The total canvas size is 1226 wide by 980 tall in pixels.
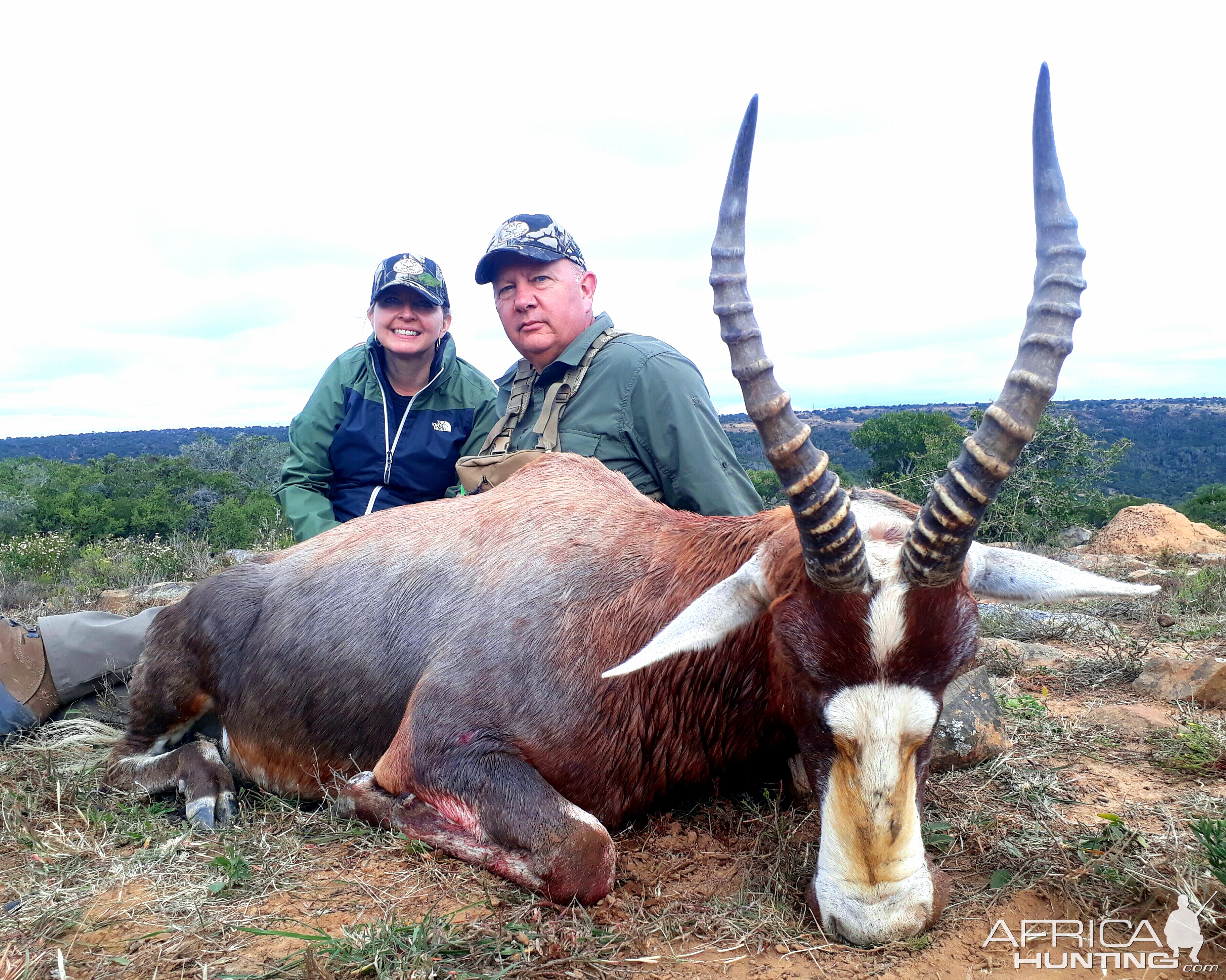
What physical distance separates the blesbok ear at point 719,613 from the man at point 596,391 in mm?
1985

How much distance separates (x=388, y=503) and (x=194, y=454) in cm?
3384

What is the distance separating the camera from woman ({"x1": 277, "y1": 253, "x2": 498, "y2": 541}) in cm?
619

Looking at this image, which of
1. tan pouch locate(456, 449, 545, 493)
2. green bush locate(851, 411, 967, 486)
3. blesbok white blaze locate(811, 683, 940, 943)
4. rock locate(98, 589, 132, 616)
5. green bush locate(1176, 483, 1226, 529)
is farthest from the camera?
green bush locate(1176, 483, 1226, 529)

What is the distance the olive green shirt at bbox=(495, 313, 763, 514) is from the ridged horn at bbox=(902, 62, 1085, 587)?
2.42 meters

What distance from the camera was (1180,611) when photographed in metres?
8.21

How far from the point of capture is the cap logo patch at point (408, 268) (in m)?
6.07

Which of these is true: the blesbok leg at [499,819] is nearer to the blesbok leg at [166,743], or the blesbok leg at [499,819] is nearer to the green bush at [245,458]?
the blesbok leg at [166,743]

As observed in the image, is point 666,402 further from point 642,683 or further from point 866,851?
point 866,851

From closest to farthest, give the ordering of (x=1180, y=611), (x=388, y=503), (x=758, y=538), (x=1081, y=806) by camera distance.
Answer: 1. (x=758, y=538)
2. (x=1081, y=806)
3. (x=388, y=503)
4. (x=1180, y=611)

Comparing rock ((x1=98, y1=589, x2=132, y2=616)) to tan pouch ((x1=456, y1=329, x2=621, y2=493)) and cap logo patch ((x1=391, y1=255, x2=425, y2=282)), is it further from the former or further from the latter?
cap logo patch ((x1=391, y1=255, x2=425, y2=282))

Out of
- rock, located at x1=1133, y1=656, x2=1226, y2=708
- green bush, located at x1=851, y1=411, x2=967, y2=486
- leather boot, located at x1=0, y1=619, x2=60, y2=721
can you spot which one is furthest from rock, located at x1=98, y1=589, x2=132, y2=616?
green bush, located at x1=851, y1=411, x2=967, y2=486

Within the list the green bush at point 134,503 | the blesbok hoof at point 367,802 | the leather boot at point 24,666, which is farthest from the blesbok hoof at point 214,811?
the green bush at point 134,503

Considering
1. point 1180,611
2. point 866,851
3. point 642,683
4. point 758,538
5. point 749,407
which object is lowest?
point 1180,611

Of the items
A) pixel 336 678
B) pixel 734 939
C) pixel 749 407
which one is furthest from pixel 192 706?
pixel 749 407
